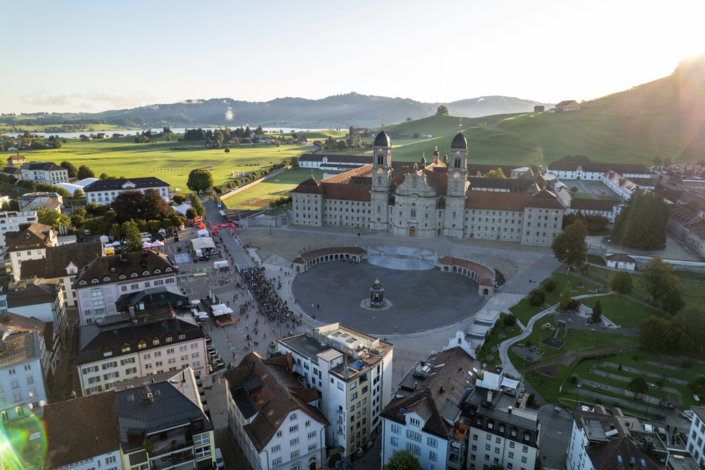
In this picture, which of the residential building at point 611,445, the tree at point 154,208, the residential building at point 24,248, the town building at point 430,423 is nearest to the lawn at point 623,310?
the residential building at point 611,445

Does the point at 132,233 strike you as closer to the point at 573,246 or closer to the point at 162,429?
the point at 162,429

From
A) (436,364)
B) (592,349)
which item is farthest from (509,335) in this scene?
(436,364)

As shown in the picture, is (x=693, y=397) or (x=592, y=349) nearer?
(x=693, y=397)

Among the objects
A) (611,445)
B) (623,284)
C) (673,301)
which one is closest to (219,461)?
(611,445)

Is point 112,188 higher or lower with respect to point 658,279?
higher

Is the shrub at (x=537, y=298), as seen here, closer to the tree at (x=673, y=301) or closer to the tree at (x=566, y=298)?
the tree at (x=566, y=298)

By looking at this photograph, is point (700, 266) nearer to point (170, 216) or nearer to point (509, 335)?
point (509, 335)

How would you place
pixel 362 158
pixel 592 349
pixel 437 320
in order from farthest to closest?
pixel 362 158, pixel 437 320, pixel 592 349
